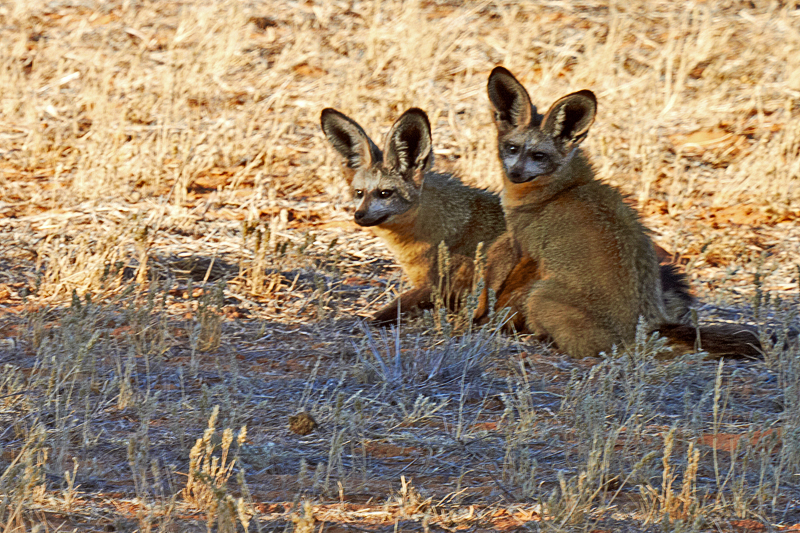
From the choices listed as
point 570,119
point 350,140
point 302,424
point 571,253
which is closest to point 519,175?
point 570,119

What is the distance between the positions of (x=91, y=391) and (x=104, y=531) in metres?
1.38

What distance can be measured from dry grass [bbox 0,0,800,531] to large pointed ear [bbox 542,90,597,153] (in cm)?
111

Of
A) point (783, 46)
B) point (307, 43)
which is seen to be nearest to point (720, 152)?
point (783, 46)

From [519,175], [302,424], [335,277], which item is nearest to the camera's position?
[302,424]

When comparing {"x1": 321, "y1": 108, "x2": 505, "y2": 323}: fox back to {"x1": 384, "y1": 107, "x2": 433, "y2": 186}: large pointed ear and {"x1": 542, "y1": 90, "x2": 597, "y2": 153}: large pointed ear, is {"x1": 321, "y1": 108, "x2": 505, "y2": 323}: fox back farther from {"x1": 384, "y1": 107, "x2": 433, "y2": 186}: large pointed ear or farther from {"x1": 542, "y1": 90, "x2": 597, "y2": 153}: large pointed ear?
{"x1": 542, "y1": 90, "x2": 597, "y2": 153}: large pointed ear

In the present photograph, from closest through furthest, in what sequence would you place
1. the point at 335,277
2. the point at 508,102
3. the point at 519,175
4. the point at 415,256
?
the point at 519,175
the point at 508,102
the point at 415,256
the point at 335,277

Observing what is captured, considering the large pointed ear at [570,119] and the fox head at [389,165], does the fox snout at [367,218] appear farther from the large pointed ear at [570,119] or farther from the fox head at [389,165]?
the large pointed ear at [570,119]

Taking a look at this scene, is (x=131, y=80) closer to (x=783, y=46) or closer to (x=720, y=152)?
(x=720, y=152)

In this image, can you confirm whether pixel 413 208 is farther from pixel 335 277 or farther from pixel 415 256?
pixel 335 277

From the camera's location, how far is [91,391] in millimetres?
4480

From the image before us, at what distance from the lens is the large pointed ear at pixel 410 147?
5.88 metres

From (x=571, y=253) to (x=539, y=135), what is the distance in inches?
29.7

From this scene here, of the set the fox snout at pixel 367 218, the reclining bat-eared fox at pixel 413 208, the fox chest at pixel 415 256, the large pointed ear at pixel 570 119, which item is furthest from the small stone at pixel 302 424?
the large pointed ear at pixel 570 119

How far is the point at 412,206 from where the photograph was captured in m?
6.02
